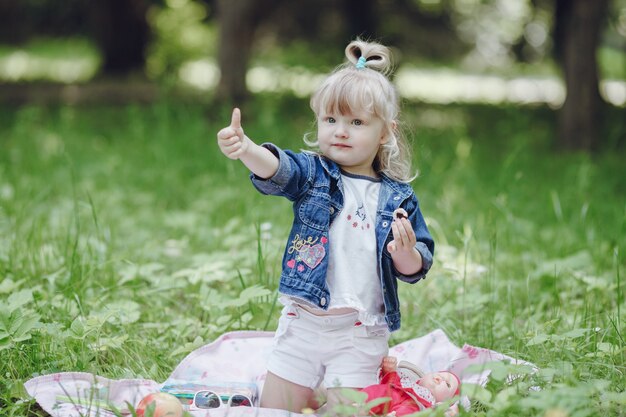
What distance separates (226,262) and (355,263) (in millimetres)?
1052

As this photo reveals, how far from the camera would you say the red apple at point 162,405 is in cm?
220

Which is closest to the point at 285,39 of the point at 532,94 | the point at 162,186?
the point at 532,94

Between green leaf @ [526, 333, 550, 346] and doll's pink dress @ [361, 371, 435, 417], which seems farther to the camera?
green leaf @ [526, 333, 550, 346]

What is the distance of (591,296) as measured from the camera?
332cm

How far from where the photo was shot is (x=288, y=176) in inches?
89.9

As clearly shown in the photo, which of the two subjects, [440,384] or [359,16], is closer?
[440,384]

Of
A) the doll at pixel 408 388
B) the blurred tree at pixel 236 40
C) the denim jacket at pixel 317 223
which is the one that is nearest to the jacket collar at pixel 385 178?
the denim jacket at pixel 317 223

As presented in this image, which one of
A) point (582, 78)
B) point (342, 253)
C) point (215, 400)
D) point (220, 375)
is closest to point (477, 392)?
point (342, 253)

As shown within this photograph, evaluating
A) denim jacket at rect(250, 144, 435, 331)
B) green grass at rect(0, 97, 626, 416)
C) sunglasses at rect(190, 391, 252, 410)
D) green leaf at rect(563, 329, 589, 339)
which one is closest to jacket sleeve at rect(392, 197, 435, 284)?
denim jacket at rect(250, 144, 435, 331)

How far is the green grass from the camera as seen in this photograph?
2521 mm

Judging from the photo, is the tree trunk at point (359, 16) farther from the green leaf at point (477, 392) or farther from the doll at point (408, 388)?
the green leaf at point (477, 392)

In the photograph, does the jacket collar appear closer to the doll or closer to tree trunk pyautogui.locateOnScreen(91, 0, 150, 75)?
the doll

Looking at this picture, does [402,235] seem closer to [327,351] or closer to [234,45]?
[327,351]

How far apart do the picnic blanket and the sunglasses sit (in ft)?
0.27
